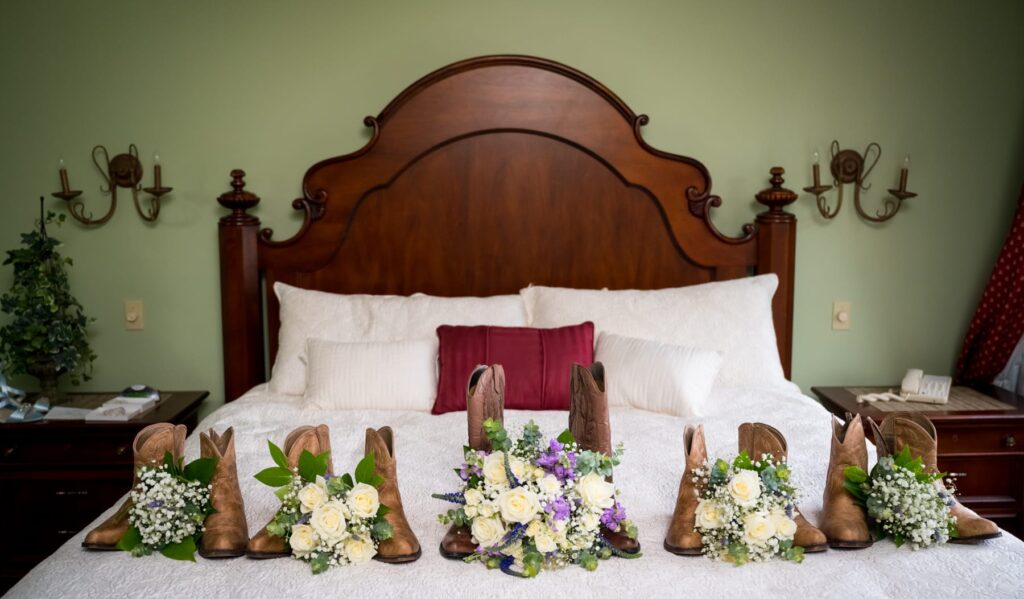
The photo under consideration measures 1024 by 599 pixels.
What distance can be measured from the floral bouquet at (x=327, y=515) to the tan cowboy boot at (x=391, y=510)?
0.02 metres

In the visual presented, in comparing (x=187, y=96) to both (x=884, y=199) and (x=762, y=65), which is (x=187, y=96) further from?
(x=884, y=199)

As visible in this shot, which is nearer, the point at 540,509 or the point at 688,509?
the point at 540,509

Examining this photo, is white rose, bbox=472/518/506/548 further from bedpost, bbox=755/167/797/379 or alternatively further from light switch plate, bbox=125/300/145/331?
light switch plate, bbox=125/300/145/331

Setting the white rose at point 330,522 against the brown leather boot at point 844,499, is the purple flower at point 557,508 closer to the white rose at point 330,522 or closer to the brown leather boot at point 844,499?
the white rose at point 330,522

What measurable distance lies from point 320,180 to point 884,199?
84.5 inches

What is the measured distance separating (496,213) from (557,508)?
5.45 feet

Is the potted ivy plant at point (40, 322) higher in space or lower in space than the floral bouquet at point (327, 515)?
higher

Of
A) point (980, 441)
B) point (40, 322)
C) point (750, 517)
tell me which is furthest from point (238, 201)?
point (980, 441)

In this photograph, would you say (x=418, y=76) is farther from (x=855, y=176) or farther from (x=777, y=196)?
(x=855, y=176)

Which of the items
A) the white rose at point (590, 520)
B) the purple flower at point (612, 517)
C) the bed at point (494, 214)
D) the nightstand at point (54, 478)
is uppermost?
the bed at point (494, 214)

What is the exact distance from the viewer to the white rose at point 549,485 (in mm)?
1350

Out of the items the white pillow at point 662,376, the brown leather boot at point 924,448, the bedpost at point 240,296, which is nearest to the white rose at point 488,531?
the brown leather boot at point 924,448

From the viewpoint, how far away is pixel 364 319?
2.63 metres

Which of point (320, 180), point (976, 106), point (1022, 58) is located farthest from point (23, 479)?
point (1022, 58)
